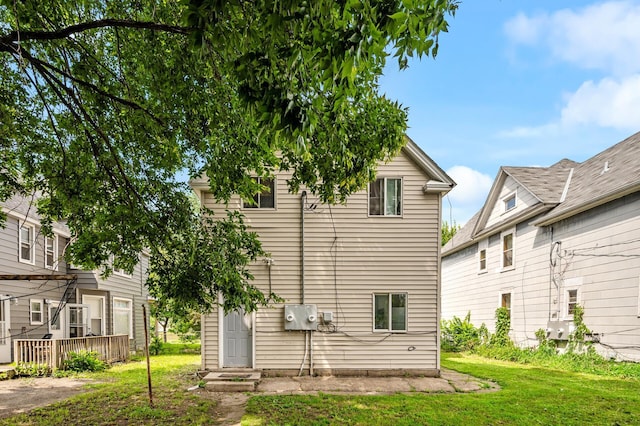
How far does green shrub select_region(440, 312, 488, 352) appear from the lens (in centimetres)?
1535

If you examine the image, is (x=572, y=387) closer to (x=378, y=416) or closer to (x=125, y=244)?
(x=378, y=416)

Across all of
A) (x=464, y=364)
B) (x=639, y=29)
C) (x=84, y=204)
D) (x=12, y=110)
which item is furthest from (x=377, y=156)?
(x=639, y=29)

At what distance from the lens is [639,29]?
33.8 ft

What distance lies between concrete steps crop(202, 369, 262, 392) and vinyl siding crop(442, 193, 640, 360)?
8.98 m

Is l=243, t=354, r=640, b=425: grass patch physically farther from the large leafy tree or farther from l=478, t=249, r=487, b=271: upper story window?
l=478, t=249, r=487, b=271: upper story window

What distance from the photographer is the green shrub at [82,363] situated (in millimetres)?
10656

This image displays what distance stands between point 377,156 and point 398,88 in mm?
1211

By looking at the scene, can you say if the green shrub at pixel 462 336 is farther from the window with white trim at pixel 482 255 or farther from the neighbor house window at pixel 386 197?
the neighbor house window at pixel 386 197

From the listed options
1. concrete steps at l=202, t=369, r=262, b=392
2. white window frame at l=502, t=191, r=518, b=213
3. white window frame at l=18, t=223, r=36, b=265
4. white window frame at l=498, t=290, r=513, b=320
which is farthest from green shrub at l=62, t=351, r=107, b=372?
white window frame at l=502, t=191, r=518, b=213

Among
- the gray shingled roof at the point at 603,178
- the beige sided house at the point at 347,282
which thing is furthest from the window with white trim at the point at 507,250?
the beige sided house at the point at 347,282

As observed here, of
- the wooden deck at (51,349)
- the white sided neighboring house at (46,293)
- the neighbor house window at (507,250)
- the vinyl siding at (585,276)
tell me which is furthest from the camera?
the neighbor house window at (507,250)

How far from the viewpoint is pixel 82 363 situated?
35.5ft

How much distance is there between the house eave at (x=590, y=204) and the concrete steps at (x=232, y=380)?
9731mm

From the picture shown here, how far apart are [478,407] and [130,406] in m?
6.15
